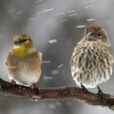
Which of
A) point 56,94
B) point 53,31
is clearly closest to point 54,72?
point 53,31

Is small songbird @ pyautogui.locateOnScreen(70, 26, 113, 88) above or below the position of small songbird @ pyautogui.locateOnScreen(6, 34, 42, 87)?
below

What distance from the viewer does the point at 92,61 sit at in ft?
16.6

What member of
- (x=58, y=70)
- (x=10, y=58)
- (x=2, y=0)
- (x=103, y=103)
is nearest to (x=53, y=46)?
(x=58, y=70)

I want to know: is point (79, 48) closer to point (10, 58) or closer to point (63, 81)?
point (10, 58)

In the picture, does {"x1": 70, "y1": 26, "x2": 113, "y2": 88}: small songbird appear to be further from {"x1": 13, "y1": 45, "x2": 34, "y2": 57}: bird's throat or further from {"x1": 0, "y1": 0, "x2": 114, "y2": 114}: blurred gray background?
{"x1": 0, "y1": 0, "x2": 114, "y2": 114}: blurred gray background

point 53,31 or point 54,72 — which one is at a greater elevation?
point 53,31

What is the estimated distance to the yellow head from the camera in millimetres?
3625

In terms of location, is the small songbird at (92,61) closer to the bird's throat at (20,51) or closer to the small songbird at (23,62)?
the small songbird at (23,62)

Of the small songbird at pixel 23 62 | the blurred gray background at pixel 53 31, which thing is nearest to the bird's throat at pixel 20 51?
the small songbird at pixel 23 62

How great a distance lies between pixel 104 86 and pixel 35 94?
5.20 meters

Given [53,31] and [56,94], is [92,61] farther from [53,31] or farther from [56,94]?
[53,31]

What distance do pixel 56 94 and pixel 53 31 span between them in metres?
5.41

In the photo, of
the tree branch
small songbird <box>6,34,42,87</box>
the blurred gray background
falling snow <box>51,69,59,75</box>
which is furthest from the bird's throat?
falling snow <box>51,69,59,75</box>

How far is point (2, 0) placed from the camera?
10055 millimetres
